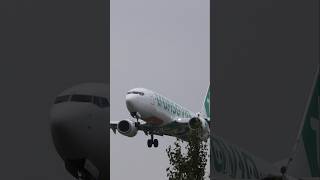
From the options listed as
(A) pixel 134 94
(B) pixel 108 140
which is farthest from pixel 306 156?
(A) pixel 134 94

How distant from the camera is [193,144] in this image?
16.7m

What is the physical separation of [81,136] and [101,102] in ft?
4.46

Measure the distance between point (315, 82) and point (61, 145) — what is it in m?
7.10

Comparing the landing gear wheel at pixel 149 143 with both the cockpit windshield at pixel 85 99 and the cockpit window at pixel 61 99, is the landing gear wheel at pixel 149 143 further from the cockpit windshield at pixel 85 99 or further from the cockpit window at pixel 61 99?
the cockpit window at pixel 61 99

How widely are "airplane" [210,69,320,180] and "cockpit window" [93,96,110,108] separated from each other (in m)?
2.58

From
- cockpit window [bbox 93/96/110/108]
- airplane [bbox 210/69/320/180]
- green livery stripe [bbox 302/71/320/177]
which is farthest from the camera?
green livery stripe [bbox 302/71/320/177]

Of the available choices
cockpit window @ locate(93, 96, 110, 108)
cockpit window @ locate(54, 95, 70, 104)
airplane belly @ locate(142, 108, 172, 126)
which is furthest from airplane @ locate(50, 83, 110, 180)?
airplane belly @ locate(142, 108, 172, 126)

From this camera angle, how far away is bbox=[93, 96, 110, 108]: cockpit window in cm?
1122

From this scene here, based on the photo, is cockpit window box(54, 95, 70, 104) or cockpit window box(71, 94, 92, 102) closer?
cockpit window box(54, 95, 70, 104)

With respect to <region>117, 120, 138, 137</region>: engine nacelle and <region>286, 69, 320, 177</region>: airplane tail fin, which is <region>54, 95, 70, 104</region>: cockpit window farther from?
<region>117, 120, 138, 137</region>: engine nacelle

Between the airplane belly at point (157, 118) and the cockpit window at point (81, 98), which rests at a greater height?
the cockpit window at point (81, 98)

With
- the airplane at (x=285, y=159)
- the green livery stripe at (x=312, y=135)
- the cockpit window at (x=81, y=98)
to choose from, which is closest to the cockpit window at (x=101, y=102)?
the cockpit window at (x=81, y=98)

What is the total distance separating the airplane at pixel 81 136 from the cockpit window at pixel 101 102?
0.51 feet

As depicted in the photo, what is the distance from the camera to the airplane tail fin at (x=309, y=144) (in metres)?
13.4
